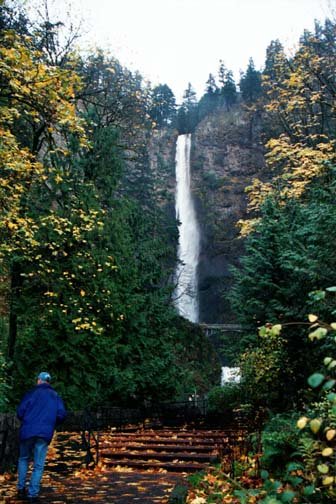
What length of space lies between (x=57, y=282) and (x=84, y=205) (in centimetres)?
292

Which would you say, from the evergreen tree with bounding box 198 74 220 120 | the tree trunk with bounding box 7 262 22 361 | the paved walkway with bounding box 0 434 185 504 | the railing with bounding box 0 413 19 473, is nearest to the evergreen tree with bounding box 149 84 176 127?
the evergreen tree with bounding box 198 74 220 120

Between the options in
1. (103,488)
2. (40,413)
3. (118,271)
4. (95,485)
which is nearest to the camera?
(40,413)

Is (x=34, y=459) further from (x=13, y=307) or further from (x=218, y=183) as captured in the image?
(x=218, y=183)

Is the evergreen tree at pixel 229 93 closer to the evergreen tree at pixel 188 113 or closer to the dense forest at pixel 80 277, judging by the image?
the evergreen tree at pixel 188 113

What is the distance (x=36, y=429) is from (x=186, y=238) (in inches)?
1967

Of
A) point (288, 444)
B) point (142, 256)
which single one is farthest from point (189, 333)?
point (288, 444)

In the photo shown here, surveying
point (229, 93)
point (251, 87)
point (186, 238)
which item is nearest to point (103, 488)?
point (186, 238)

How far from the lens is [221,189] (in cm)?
6056

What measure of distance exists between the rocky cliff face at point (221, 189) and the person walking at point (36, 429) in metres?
43.9

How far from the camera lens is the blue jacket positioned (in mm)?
7023

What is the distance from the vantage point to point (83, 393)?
15352 mm

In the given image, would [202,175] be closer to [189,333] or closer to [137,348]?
[189,333]

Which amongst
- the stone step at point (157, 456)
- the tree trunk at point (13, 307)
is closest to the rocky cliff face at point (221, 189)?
the tree trunk at point (13, 307)

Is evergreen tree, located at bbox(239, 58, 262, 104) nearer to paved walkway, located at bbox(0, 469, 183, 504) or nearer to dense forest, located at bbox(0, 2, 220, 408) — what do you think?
dense forest, located at bbox(0, 2, 220, 408)
